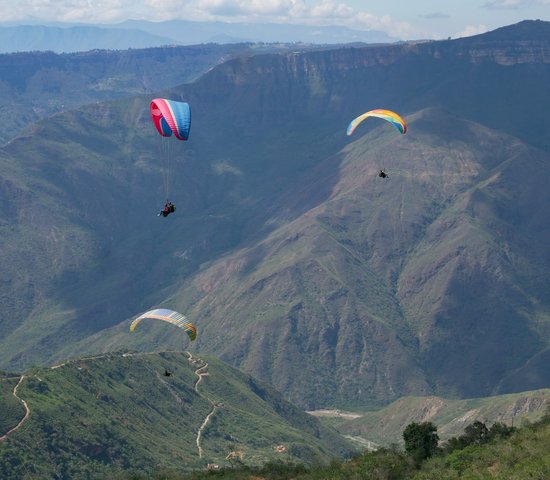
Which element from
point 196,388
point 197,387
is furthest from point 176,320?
point 197,387

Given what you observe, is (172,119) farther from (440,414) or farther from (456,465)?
(440,414)

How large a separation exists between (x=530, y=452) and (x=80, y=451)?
5894 cm

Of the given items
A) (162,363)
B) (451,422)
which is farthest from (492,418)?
(162,363)

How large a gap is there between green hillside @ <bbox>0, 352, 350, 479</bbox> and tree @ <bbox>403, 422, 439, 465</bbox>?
36.4 m

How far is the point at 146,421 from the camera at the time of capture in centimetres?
13838

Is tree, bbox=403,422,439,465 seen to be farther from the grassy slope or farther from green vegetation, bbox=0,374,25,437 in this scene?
the grassy slope

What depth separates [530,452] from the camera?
249ft

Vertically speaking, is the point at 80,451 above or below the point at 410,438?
below

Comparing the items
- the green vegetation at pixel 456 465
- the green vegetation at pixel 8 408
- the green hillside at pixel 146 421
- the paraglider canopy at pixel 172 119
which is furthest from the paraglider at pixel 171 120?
the green hillside at pixel 146 421

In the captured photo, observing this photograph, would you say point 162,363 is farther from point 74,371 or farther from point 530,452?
point 530,452

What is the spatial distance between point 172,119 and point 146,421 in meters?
58.1

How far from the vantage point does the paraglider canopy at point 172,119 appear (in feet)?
298

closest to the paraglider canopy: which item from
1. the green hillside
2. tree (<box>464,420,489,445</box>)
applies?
tree (<box>464,420,489,445</box>)

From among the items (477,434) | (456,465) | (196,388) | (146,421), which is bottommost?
(196,388)
